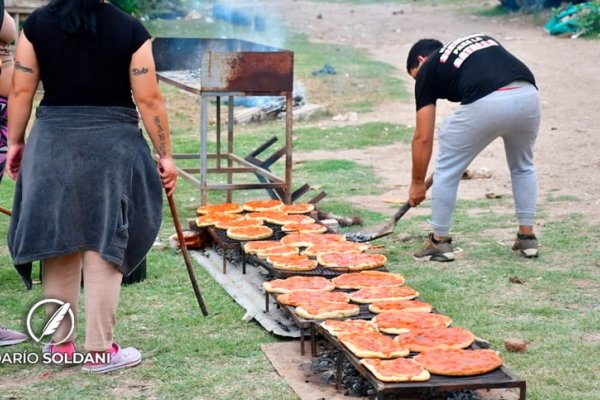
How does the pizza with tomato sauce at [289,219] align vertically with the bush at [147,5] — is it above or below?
below

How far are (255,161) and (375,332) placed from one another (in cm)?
497

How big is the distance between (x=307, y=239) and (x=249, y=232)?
464 millimetres

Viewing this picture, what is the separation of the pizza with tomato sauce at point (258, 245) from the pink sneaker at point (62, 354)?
1.81 meters

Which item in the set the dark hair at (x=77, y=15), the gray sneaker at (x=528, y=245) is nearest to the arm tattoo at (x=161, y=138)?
the dark hair at (x=77, y=15)

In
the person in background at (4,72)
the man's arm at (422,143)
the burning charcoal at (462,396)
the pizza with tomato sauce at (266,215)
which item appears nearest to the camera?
the burning charcoal at (462,396)

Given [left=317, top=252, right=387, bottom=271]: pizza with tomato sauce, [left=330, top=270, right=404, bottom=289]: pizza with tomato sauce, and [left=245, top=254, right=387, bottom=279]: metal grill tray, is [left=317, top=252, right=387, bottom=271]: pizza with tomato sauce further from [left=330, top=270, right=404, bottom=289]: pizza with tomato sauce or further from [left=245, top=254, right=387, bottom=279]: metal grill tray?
[left=330, top=270, right=404, bottom=289]: pizza with tomato sauce

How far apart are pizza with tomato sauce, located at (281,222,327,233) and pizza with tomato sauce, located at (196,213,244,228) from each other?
0.42 metres

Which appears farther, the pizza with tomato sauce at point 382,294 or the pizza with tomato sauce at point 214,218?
the pizza with tomato sauce at point 214,218

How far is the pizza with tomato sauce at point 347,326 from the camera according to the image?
4.91 meters

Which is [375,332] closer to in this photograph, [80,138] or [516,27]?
[80,138]

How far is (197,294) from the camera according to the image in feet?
19.3

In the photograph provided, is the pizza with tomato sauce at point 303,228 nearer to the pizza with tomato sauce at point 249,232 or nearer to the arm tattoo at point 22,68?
the pizza with tomato sauce at point 249,232

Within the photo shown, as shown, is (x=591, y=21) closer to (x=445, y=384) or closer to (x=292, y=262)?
(x=292, y=262)

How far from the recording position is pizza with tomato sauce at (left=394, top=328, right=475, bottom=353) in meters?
4.76
